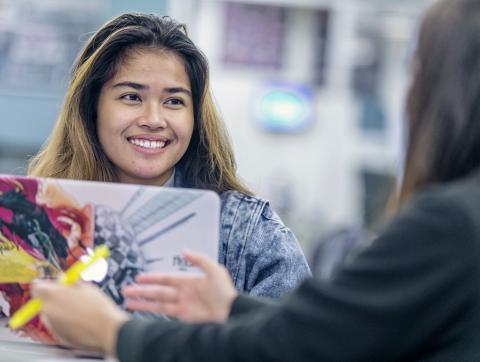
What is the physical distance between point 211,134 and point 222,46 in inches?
528

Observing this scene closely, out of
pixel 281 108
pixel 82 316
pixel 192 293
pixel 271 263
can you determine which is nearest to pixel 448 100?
pixel 192 293

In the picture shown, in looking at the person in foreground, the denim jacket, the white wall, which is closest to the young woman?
the denim jacket

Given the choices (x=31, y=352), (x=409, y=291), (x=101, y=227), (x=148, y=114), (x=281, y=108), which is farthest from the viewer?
(x=281, y=108)

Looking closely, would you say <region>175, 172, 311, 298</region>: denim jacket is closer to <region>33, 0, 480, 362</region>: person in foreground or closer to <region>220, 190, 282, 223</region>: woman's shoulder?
<region>220, 190, 282, 223</region>: woman's shoulder

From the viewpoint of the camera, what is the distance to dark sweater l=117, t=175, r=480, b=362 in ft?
4.80

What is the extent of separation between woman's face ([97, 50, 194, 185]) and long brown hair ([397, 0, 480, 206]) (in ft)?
3.36

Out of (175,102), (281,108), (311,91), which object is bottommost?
(281,108)

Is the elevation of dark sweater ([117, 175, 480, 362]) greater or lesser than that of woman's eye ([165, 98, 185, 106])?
lesser

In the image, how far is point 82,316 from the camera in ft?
5.45

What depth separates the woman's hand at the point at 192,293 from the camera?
1.76 m

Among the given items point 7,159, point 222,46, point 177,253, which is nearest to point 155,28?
point 177,253

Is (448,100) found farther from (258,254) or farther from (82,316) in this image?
(258,254)

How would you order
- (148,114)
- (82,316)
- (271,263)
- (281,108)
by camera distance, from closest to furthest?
(82,316)
(271,263)
(148,114)
(281,108)

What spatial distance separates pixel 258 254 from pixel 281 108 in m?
14.0
